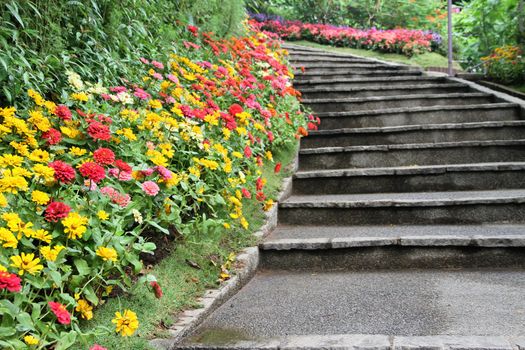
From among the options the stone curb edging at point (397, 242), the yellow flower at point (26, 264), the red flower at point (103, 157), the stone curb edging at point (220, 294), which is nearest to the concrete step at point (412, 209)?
the stone curb edging at point (220, 294)

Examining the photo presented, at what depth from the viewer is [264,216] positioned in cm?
348

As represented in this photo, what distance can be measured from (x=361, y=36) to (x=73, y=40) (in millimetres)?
8245

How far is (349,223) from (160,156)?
1641 mm

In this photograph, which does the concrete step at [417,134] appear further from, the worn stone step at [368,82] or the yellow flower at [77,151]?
the yellow flower at [77,151]

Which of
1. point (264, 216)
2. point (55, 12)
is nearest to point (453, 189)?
point (264, 216)

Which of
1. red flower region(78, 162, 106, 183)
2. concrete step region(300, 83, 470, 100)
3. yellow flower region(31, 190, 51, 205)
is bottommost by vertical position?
yellow flower region(31, 190, 51, 205)

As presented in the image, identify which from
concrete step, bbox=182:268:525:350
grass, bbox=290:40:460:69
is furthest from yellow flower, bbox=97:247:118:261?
grass, bbox=290:40:460:69

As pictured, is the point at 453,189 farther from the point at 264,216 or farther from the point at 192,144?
the point at 192,144

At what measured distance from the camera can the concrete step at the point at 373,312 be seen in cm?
212

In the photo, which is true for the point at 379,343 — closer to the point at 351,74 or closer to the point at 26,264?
the point at 26,264

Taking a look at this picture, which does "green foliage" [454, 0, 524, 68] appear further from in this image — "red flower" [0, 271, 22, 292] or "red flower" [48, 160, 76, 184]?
"red flower" [0, 271, 22, 292]

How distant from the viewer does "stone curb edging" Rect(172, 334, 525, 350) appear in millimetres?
1994

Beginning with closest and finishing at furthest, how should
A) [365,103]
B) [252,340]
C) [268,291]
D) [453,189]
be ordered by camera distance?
[252,340] → [268,291] → [453,189] → [365,103]

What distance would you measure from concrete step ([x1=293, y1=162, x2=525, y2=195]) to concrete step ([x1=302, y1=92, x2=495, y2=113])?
1.62m
